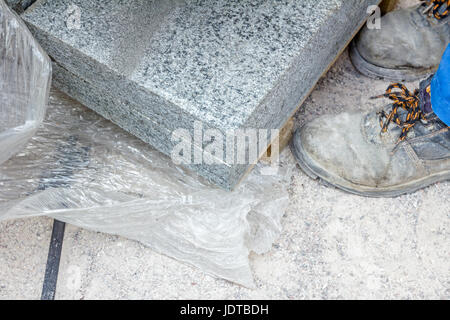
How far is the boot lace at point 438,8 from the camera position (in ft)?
5.54

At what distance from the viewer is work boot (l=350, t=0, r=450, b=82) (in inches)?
69.5

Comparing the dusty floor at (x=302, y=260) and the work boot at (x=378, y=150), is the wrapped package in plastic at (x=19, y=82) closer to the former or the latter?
the dusty floor at (x=302, y=260)

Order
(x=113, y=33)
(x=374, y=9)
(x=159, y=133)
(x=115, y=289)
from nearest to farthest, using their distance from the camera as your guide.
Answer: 1. (x=113, y=33)
2. (x=159, y=133)
3. (x=115, y=289)
4. (x=374, y=9)

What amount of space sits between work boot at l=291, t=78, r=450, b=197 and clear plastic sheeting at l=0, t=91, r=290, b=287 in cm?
22

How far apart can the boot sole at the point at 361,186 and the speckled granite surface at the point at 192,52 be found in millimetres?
323

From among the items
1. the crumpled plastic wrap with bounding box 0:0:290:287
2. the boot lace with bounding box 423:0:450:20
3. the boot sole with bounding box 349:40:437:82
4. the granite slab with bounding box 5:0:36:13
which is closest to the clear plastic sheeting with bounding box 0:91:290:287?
the crumpled plastic wrap with bounding box 0:0:290:287

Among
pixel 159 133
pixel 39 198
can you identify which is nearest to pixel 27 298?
pixel 39 198

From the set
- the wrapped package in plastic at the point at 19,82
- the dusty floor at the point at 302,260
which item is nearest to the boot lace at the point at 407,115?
the dusty floor at the point at 302,260

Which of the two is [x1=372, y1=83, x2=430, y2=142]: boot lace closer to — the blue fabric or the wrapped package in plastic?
the blue fabric

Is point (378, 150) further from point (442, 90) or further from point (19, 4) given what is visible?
point (19, 4)

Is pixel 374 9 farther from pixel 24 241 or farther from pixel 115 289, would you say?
pixel 24 241

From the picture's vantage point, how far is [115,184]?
4.57 feet

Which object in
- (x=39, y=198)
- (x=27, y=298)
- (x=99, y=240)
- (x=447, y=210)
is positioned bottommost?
(x=27, y=298)

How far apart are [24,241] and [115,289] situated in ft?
1.08
